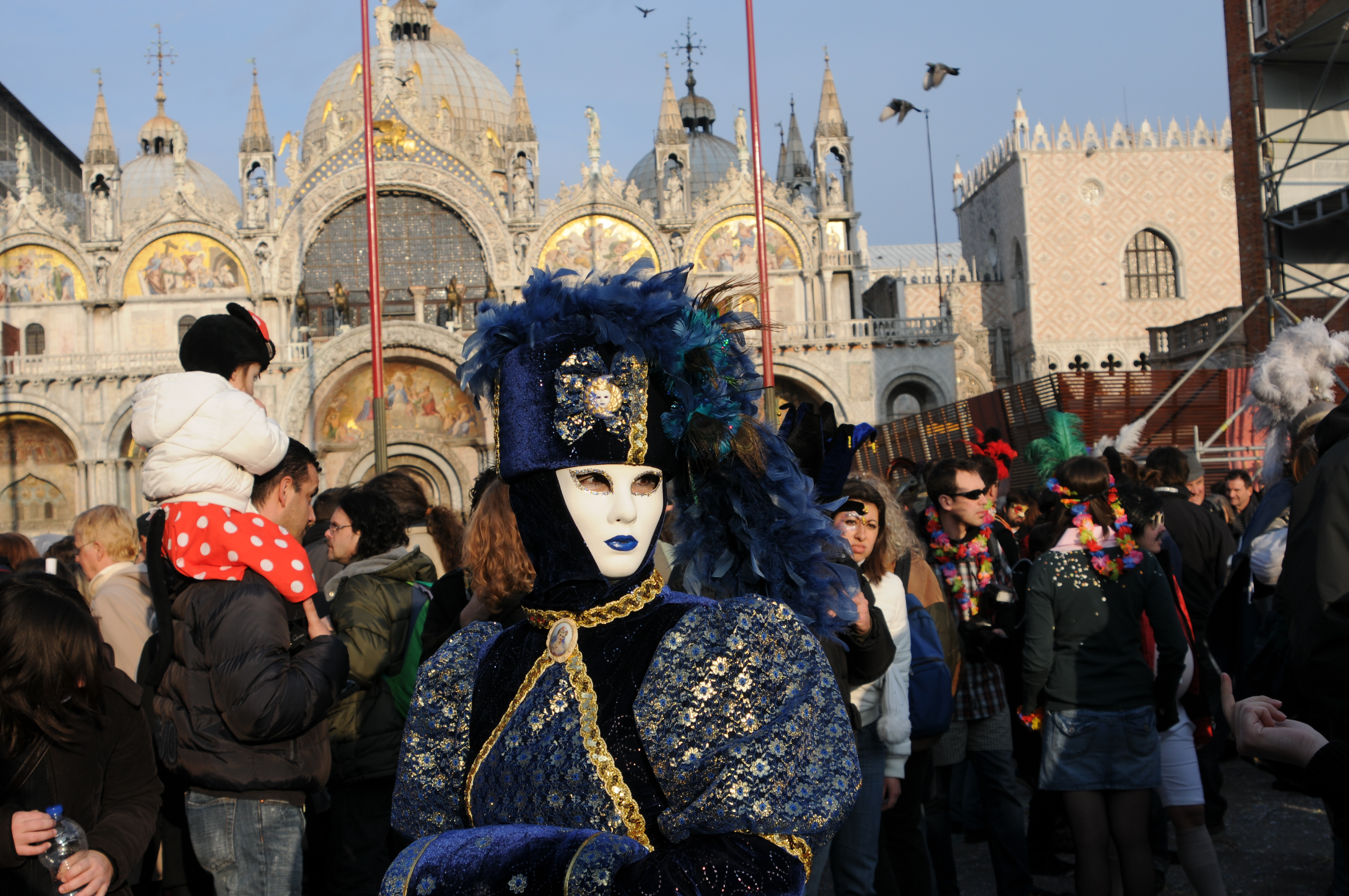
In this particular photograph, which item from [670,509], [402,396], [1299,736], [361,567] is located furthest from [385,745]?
[402,396]

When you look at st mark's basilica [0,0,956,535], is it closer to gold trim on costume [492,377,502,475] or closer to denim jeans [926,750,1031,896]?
denim jeans [926,750,1031,896]

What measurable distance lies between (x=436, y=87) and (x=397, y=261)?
404 inches

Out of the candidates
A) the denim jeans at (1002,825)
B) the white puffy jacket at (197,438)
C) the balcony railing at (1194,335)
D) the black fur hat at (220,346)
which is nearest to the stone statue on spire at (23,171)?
the balcony railing at (1194,335)

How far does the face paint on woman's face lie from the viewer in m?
1.83

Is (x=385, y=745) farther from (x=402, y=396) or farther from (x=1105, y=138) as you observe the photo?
(x=1105, y=138)

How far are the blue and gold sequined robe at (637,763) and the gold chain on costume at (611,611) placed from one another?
14mm

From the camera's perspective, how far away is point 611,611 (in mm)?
1810

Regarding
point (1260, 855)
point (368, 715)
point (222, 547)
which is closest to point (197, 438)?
point (222, 547)

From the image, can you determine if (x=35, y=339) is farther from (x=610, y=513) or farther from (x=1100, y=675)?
(x=610, y=513)

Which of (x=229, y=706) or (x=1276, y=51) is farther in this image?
(x=1276, y=51)

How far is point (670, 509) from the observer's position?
210 cm

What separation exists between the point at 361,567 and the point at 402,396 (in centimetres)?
2044

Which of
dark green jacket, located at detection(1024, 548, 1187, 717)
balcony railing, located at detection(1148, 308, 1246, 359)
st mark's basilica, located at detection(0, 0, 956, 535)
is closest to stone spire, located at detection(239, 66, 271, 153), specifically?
st mark's basilica, located at detection(0, 0, 956, 535)

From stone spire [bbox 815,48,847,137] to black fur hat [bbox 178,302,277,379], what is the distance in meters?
24.8
